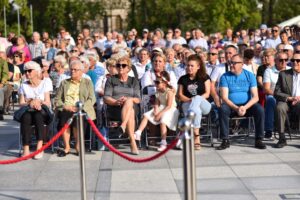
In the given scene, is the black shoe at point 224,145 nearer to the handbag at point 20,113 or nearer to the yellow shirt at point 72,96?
the yellow shirt at point 72,96

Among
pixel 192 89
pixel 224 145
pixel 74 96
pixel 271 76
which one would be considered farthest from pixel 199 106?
pixel 74 96

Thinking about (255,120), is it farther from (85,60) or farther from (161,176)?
(85,60)

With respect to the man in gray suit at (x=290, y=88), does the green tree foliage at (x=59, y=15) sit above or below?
above

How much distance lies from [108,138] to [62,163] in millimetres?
1265

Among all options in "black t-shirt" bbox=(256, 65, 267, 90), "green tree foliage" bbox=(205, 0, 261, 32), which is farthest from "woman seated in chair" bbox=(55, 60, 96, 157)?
"green tree foliage" bbox=(205, 0, 261, 32)

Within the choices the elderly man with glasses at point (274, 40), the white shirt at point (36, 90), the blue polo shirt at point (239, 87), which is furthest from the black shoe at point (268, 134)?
the elderly man with glasses at point (274, 40)

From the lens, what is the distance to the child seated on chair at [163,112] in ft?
34.2

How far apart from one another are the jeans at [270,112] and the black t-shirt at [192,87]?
129 cm

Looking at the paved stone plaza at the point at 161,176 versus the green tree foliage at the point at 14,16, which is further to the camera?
the green tree foliage at the point at 14,16

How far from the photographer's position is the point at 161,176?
854 cm

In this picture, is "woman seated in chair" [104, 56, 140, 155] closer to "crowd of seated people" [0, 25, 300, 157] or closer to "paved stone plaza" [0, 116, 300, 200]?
"crowd of seated people" [0, 25, 300, 157]

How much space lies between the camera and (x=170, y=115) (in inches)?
412

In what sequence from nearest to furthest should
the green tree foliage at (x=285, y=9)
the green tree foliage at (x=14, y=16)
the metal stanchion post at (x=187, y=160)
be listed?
the metal stanchion post at (x=187, y=160), the green tree foliage at (x=14, y=16), the green tree foliage at (x=285, y=9)

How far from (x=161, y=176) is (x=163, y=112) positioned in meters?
2.04
